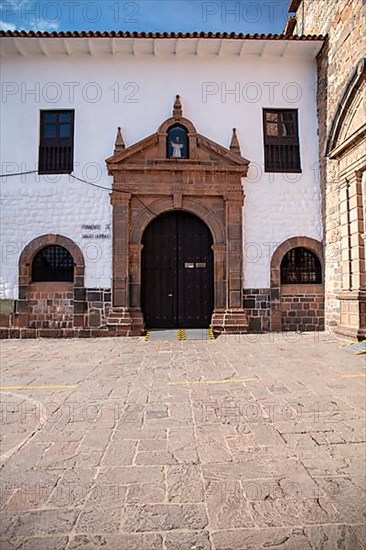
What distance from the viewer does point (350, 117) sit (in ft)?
25.6

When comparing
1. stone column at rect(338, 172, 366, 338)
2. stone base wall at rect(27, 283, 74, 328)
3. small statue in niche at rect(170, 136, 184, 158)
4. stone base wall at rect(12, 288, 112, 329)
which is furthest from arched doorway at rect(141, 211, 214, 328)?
stone column at rect(338, 172, 366, 338)

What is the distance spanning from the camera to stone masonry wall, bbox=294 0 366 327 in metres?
7.92

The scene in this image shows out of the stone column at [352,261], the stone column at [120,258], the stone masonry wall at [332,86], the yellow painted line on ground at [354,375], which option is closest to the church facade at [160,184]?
the stone column at [120,258]

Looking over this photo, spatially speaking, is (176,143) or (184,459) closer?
(184,459)

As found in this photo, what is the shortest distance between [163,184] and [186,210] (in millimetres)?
839

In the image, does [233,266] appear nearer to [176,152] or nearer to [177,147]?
[176,152]

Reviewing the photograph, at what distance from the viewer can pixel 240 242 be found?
916 cm

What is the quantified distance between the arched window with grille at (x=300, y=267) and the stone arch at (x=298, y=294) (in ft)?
0.50

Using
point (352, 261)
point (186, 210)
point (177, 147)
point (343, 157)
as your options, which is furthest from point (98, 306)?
point (343, 157)

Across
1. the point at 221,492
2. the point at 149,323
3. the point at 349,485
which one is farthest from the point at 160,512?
the point at 149,323

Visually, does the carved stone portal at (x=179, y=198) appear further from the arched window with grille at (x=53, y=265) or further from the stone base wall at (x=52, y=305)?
the arched window with grille at (x=53, y=265)

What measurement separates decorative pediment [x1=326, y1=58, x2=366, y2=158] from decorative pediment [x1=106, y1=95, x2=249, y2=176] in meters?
2.01

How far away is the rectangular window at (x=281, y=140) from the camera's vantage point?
376 inches

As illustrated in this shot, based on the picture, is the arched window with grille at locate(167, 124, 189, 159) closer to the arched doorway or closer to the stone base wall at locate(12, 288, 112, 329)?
the arched doorway
